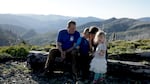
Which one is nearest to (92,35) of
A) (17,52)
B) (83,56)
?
(83,56)

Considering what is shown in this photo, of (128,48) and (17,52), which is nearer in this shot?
(128,48)

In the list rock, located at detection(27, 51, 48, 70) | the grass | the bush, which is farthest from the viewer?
the bush

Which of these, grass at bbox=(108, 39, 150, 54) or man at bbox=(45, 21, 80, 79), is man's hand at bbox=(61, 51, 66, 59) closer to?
man at bbox=(45, 21, 80, 79)

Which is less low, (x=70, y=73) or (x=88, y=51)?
(x=88, y=51)

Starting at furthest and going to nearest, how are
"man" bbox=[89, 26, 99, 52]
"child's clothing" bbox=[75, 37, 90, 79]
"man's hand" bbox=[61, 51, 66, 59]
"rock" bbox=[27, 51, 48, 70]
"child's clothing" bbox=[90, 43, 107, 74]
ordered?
"rock" bbox=[27, 51, 48, 70]
"man's hand" bbox=[61, 51, 66, 59]
"child's clothing" bbox=[75, 37, 90, 79]
"man" bbox=[89, 26, 99, 52]
"child's clothing" bbox=[90, 43, 107, 74]

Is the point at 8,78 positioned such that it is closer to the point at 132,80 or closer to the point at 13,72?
the point at 13,72

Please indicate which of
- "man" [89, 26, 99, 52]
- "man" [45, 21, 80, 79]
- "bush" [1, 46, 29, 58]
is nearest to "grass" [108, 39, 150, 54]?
"man" [45, 21, 80, 79]

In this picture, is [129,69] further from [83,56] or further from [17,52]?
[17,52]

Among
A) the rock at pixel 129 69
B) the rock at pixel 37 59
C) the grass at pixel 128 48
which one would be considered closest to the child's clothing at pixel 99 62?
the rock at pixel 129 69

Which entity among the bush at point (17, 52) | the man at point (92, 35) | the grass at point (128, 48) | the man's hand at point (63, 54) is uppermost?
the man at point (92, 35)

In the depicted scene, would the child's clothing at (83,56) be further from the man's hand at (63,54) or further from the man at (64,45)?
the man's hand at (63,54)

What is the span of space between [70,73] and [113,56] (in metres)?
2.30

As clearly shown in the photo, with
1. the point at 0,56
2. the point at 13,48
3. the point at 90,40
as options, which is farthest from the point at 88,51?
the point at 13,48

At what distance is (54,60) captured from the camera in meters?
12.9
